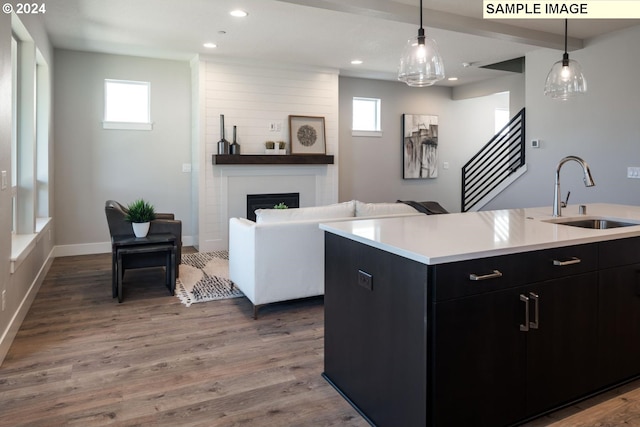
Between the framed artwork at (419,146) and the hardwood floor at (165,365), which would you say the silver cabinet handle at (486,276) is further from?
the framed artwork at (419,146)

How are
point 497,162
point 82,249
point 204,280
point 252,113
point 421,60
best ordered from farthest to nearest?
point 497,162 → point 252,113 → point 82,249 → point 204,280 → point 421,60

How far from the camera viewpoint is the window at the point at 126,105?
20.8ft

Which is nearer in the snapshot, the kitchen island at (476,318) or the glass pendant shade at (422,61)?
the kitchen island at (476,318)

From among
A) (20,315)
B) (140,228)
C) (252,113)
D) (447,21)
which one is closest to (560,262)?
(447,21)

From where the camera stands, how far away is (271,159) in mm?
6672

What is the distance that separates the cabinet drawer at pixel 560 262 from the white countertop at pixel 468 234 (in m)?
0.04

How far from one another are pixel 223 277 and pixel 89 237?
261cm

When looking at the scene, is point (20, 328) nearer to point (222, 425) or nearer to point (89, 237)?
point (222, 425)

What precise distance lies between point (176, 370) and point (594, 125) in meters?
5.44

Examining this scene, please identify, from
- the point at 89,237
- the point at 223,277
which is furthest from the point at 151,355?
the point at 89,237

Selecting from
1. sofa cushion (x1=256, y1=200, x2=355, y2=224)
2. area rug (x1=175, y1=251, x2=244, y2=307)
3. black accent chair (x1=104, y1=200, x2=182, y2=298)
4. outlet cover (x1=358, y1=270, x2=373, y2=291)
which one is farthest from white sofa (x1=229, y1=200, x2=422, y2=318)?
outlet cover (x1=358, y1=270, x2=373, y2=291)

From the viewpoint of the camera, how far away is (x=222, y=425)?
2.15 m

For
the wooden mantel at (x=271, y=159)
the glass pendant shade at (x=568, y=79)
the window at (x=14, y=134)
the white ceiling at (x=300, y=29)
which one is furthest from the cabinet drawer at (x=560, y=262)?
the wooden mantel at (x=271, y=159)

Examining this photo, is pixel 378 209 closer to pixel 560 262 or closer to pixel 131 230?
pixel 560 262
